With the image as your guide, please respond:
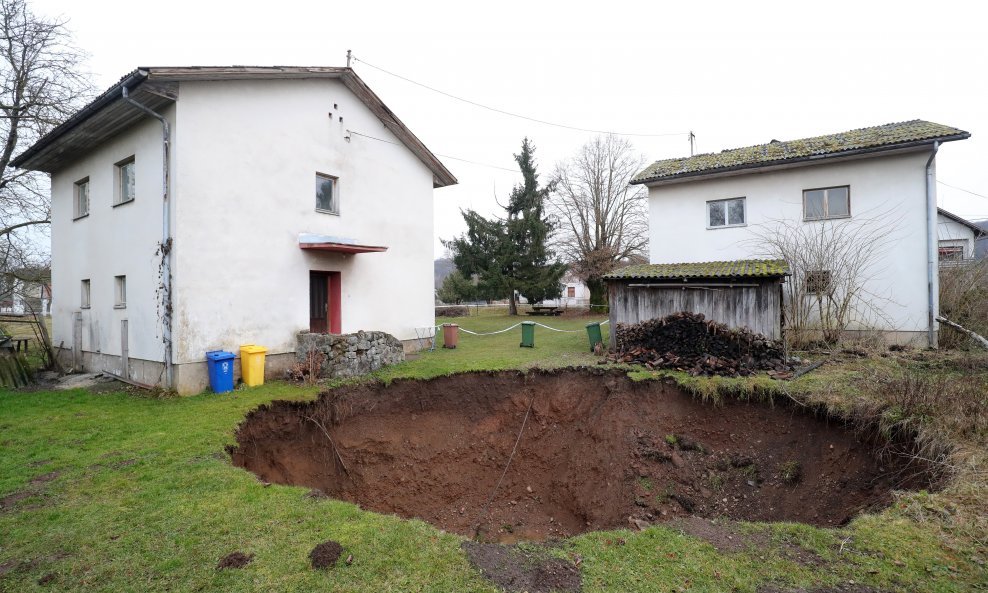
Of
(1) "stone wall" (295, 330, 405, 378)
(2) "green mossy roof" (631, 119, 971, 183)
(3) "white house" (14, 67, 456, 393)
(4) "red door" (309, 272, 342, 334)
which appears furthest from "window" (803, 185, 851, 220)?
(4) "red door" (309, 272, 342, 334)

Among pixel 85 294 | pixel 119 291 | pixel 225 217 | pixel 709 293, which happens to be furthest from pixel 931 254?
pixel 85 294

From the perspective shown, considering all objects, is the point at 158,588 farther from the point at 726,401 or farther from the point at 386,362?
the point at 726,401

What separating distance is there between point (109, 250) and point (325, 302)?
521 cm

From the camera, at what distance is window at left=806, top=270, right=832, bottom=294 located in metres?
11.6

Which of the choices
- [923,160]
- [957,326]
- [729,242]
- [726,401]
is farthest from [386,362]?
[923,160]

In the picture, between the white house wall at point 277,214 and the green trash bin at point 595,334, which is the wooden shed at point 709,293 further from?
the white house wall at point 277,214

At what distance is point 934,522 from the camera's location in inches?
150

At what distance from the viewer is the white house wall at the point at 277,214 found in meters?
8.95

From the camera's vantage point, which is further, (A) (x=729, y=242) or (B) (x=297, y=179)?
(A) (x=729, y=242)

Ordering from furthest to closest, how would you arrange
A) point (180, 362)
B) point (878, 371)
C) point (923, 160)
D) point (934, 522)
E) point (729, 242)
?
point (729, 242)
point (923, 160)
point (180, 362)
point (878, 371)
point (934, 522)

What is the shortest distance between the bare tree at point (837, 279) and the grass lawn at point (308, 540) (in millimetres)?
5901

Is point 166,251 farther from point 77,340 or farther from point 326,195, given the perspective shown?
point 77,340

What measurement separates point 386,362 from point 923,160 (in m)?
14.5

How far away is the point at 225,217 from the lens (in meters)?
9.36
